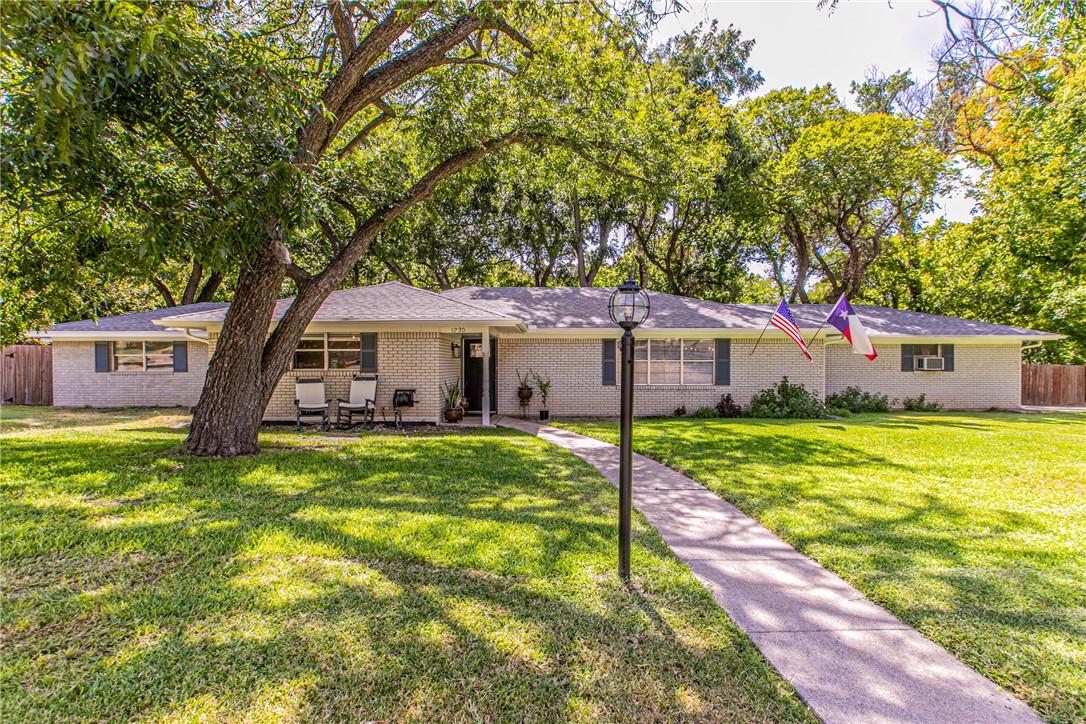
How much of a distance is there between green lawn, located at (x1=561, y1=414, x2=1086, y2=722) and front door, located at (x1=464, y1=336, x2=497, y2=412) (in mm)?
4314

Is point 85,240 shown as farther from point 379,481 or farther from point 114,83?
point 379,481

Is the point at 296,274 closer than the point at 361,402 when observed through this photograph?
Yes

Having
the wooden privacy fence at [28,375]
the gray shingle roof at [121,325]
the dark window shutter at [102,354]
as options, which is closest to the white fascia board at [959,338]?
the gray shingle roof at [121,325]

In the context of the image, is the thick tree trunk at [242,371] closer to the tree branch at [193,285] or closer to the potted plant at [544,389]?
the potted plant at [544,389]

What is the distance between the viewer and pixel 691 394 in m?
13.8

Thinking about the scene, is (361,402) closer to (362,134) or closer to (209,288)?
(362,134)

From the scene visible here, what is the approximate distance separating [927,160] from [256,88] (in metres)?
20.4

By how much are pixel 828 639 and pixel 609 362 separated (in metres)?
10.8

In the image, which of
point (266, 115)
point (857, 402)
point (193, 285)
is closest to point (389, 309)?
point (266, 115)

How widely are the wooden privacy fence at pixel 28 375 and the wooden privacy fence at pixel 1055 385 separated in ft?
110

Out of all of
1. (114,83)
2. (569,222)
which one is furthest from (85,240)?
(569,222)

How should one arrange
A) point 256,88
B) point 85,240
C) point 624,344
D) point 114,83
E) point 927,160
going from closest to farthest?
point 624,344, point 114,83, point 256,88, point 85,240, point 927,160

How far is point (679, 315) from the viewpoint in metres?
14.2

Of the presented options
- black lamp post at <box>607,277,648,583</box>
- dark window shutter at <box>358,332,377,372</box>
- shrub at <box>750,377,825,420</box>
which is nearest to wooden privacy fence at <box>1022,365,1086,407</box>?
shrub at <box>750,377,825,420</box>
